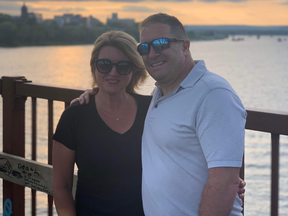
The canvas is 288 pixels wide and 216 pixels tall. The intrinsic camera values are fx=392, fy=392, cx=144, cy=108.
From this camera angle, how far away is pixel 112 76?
6.73ft

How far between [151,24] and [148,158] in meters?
0.60

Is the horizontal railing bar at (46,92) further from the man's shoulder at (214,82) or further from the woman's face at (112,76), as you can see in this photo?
the man's shoulder at (214,82)

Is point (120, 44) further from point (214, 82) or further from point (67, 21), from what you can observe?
point (67, 21)

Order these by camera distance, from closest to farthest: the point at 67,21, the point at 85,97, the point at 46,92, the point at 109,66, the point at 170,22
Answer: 1. the point at 170,22
2. the point at 109,66
3. the point at 85,97
4. the point at 46,92
5. the point at 67,21

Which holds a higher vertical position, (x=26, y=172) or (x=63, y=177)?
(x=63, y=177)

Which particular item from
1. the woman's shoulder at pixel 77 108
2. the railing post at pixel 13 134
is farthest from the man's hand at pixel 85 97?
the railing post at pixel 13 134

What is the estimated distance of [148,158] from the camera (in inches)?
68.4

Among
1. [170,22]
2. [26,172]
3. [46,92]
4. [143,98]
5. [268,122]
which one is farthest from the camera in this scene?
[26,172]

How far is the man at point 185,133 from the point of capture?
4.79 ft

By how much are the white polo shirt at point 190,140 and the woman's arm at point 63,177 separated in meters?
0.52

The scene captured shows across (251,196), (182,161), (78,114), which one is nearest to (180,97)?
(182,161)

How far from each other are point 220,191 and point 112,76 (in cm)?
87

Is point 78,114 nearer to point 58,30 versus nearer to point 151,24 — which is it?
point 151,24

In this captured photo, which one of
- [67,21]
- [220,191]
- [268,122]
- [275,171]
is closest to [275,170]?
[275,171]
